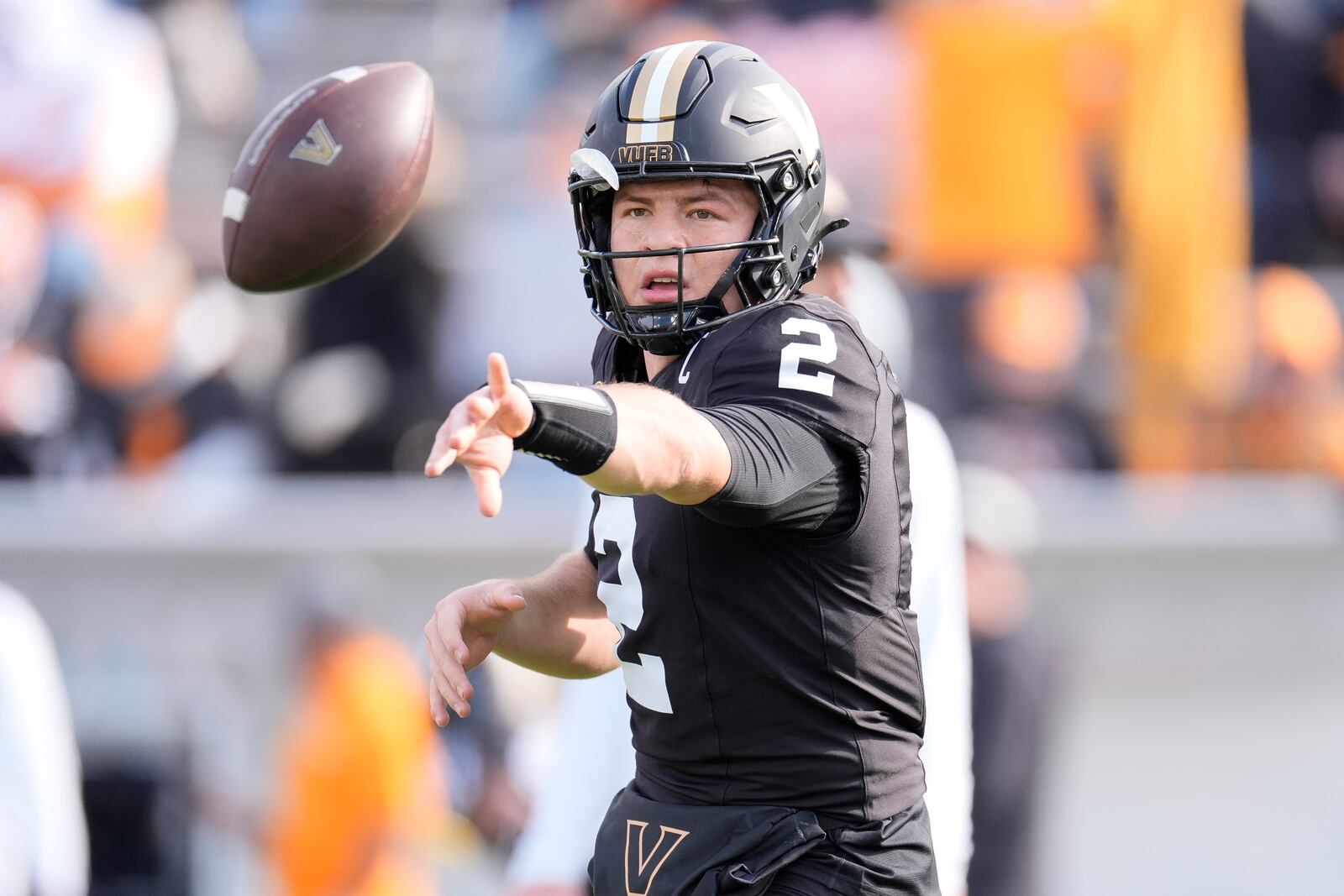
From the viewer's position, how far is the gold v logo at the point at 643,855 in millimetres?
2355

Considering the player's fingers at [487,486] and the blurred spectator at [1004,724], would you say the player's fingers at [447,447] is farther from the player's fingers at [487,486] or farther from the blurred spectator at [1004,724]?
the blurred spectator at [1004,724]

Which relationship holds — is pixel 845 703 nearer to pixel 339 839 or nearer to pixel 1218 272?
pixel 339 839

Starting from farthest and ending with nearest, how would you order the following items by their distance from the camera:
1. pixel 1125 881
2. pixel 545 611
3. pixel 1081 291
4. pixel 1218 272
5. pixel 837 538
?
pixel 1081 291
pixel 1218 272
pixel 1125 881
pixel 545 611
pixel 837 538

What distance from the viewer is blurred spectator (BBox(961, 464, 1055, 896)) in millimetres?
5023

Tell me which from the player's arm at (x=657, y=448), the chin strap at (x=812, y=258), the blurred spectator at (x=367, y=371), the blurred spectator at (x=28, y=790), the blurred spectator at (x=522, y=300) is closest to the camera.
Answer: the player's arm at (x=657, y=448)

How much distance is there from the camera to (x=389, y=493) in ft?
23.0

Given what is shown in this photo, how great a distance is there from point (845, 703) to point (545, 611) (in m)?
0.56

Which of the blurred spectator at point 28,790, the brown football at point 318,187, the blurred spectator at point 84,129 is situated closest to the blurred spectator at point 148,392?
the blurred spectator at point 84,129

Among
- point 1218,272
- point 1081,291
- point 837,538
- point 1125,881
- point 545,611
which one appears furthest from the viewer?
point 1081,291

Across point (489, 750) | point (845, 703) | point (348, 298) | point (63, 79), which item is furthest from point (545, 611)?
point (63, 79)

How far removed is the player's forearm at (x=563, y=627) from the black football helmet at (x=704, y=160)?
0.43m

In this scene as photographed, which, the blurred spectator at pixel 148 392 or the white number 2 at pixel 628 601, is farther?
the blurred spectator at pixel 148 392

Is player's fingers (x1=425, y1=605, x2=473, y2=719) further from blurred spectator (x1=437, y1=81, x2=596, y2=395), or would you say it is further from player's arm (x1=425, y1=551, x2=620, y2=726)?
blurred spectator (x1=437, y1=81, x2=596, y2=395)

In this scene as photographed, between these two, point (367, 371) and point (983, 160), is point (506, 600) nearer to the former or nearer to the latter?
point (367, 371)
